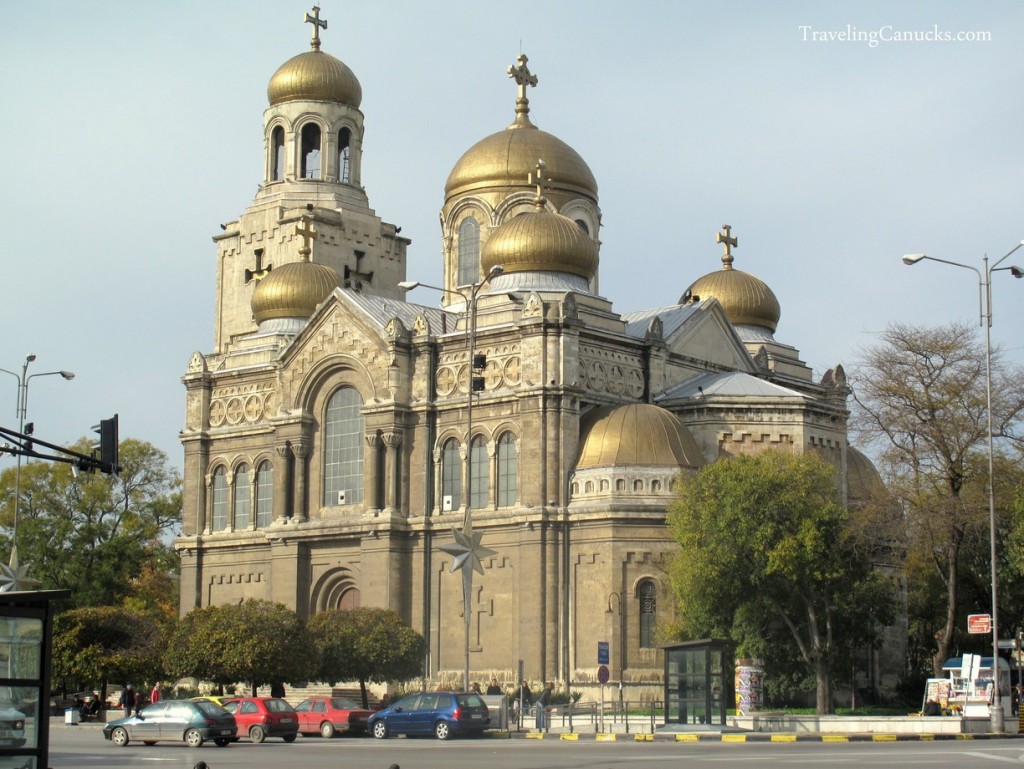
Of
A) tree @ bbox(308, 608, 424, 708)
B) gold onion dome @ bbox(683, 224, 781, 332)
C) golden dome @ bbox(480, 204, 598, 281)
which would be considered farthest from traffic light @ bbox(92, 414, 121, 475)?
gold onion dome @ bbox(683, 224, 781, 332)

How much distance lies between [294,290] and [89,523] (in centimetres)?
2255

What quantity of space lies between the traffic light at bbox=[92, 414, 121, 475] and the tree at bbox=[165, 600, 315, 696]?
22982 mm

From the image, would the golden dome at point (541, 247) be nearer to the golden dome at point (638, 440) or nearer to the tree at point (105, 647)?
the golden dome at point (638, 440)

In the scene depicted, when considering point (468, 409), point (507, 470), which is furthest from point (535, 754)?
point (507, 470)

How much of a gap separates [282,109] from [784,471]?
108ft

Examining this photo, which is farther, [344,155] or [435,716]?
[344,155]

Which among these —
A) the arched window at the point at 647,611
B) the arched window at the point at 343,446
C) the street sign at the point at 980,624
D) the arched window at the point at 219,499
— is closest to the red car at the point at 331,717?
the arched window at the point at 647,611

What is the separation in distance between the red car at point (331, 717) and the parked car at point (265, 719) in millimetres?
1175

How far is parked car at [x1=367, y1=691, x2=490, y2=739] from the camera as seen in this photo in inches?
1638

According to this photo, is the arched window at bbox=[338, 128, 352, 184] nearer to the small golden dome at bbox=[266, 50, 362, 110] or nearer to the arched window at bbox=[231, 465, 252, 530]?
the small golden dome at bbox=[266, 50, 362, 110]

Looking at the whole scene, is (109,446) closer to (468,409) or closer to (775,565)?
(468,409)

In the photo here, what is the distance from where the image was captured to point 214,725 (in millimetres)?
38875

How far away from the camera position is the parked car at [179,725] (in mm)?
38750

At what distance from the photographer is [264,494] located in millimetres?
66625
